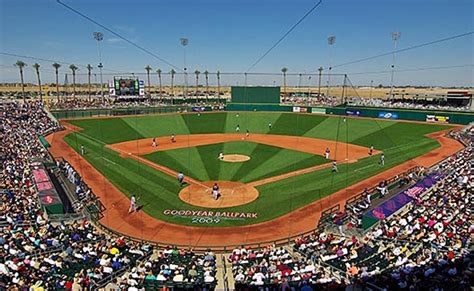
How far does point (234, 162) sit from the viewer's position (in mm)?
35906

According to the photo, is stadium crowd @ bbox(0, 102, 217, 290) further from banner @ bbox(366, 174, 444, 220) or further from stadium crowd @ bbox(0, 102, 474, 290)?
banner @ bbox(366, 174, 444, 220)

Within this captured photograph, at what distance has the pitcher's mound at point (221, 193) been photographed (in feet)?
79.1

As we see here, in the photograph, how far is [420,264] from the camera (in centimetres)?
1366

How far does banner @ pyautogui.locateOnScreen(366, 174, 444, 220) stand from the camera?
1862cm

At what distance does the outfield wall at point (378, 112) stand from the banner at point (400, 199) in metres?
20.0

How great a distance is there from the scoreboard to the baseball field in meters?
13.9

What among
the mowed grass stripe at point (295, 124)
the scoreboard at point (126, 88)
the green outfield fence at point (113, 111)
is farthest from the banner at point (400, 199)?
the scoreboard at point (126, 88)

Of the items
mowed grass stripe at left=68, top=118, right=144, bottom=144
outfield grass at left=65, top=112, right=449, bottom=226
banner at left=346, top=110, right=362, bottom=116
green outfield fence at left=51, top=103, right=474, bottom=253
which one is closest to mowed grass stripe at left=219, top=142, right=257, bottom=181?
outfield grass at left=65, top=112, right=449, bottom=226

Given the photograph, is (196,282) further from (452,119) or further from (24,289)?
(452,119)

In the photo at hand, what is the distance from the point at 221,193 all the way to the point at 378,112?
4560cm

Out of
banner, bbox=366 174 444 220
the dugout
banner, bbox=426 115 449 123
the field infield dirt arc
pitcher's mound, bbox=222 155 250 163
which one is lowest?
the field infield dirt arc

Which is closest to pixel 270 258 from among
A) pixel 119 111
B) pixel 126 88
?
pixel 119 111

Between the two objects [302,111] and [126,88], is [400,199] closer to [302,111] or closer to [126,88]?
[302,111]

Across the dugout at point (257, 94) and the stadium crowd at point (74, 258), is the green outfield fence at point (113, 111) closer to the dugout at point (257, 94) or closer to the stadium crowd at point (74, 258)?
the dugout at point (257, 94)
